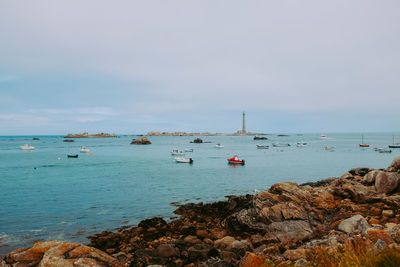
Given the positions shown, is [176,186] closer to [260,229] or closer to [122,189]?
[122,189]

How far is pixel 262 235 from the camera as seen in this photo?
12.4 metres

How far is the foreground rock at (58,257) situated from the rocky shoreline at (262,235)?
0.03 meters

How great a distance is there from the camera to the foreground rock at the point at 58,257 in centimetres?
735

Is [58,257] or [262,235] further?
[262,235]

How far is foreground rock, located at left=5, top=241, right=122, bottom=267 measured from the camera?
7352mm

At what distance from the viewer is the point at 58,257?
751cm

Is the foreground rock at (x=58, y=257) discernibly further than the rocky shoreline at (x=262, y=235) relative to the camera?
No

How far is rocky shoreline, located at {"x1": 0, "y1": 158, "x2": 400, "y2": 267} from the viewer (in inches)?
Answer: 300

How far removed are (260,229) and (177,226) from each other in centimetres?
531

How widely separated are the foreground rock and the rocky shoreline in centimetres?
3

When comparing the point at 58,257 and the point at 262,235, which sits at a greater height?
the point at 58,257

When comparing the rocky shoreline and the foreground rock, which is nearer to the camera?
the foreground rock

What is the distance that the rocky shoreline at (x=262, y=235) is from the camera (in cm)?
761

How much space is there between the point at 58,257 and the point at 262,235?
8.84 m
